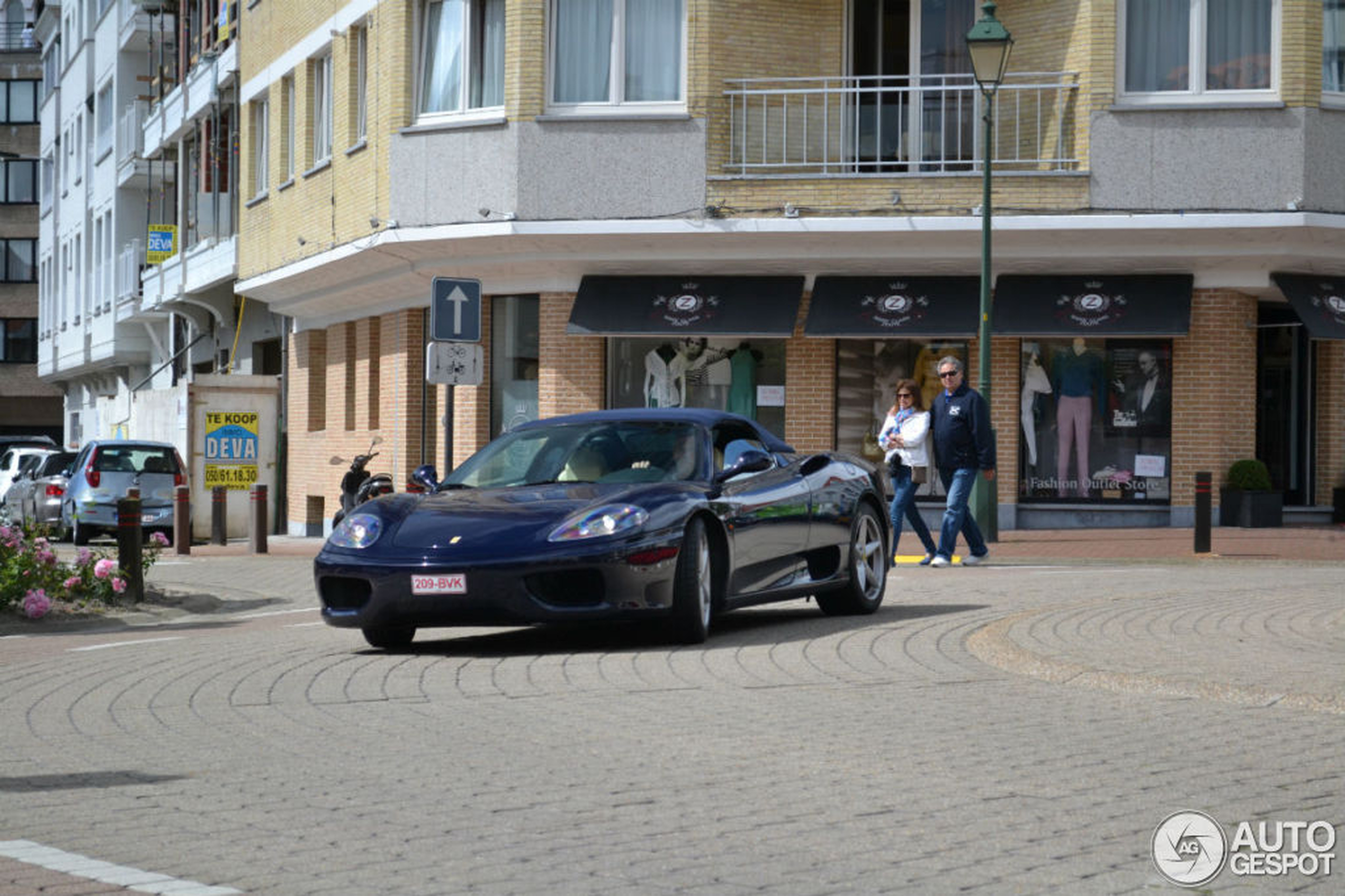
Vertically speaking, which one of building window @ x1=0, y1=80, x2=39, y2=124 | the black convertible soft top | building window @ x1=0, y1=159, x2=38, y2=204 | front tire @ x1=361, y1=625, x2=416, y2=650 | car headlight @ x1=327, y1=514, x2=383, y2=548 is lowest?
front tire @ x1=361, y1=625, x2=416, y2=650

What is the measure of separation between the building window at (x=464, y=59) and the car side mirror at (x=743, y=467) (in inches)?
645

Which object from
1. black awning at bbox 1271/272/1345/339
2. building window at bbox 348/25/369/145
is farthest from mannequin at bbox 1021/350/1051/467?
building window at bbox 348/25/369/145

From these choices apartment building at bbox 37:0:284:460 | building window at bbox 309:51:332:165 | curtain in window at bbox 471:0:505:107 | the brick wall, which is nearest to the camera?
the brick wall

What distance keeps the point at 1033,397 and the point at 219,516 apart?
1163 centimetres

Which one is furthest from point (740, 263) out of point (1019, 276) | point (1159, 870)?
point (1159, 870)

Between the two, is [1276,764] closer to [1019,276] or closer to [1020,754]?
[1020,754]

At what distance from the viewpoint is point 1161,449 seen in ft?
86.8

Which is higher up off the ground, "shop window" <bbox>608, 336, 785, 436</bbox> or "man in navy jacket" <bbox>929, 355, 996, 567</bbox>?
"shop window" <bbox>608, 336, 785, 436</bbox>

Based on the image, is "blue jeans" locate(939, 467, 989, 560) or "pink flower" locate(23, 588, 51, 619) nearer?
"pink flower" locate(23, 588, 51, 619)

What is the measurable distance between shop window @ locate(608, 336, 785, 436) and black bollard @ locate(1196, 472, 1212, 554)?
24.9 ft

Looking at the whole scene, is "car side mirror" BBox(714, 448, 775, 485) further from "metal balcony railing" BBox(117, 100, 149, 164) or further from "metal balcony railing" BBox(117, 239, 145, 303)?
"metal balcony railing" BBox(117, 239, 145, 303)

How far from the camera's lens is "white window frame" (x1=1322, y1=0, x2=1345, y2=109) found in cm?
2528

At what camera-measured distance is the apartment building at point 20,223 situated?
81938mm

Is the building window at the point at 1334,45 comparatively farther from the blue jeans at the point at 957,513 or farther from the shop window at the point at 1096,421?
the blue jeans at the point at 957,513
